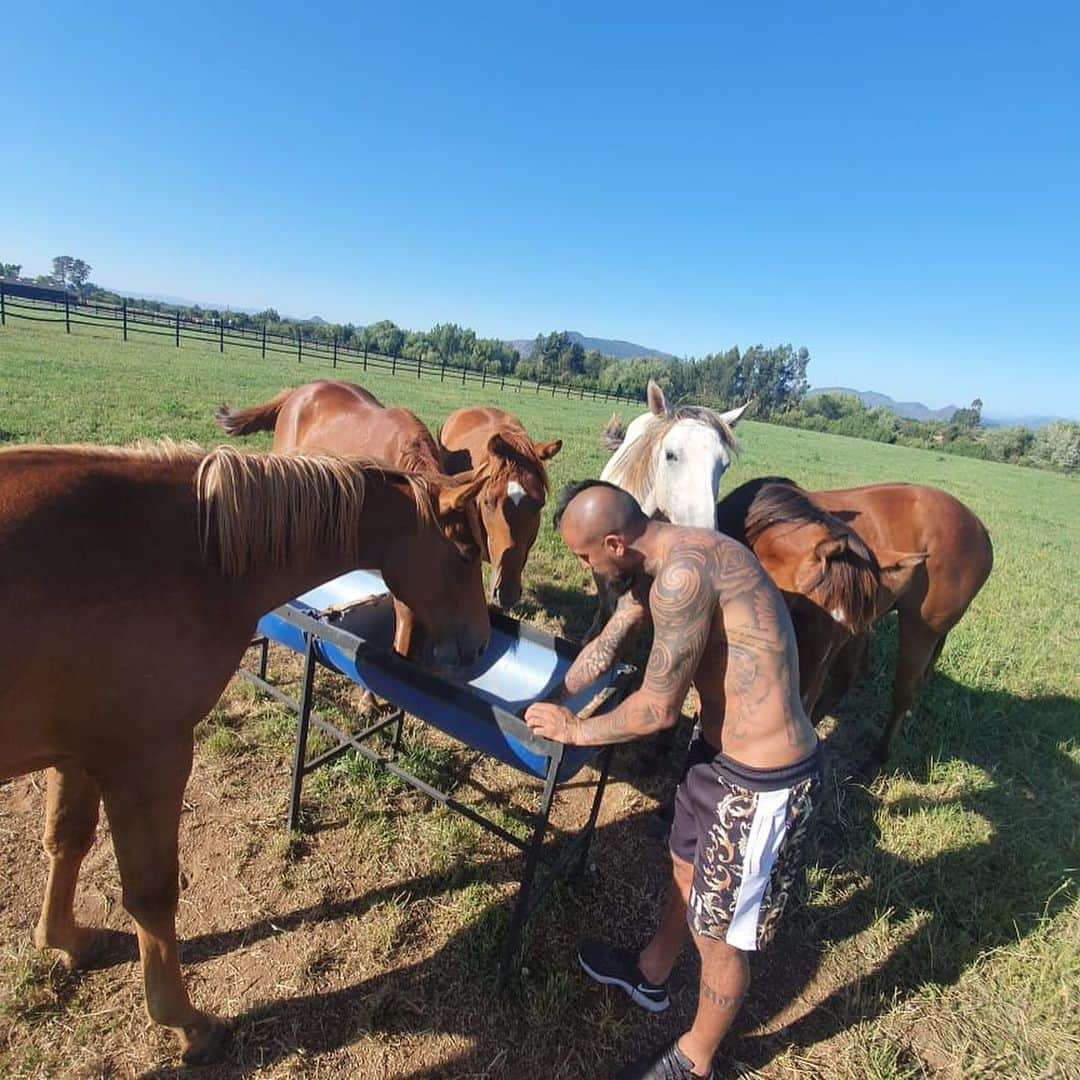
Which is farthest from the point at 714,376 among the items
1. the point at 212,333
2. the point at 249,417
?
the point at 249,417

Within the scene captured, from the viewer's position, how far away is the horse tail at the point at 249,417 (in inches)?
226

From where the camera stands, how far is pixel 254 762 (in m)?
3.26

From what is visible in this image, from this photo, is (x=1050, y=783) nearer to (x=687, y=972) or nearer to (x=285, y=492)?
(x=687, y=972)

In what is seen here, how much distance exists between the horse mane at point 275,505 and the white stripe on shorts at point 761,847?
5.05 ft

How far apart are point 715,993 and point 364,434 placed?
3.89m

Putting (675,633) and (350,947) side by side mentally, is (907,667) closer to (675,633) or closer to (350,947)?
(675,633)

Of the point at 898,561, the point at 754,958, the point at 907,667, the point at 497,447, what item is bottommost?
the point at 754,958

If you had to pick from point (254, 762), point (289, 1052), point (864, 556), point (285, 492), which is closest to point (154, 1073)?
point (289, 1052)

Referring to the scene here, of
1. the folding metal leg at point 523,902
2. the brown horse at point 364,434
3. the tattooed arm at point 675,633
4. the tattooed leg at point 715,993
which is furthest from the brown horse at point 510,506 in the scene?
the tattooed leg at point 715,993

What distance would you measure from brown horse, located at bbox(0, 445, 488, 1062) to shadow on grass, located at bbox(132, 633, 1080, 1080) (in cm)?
56

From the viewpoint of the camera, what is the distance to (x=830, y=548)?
255 cm

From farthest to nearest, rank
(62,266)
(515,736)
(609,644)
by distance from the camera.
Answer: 1. (62,266)
2. (609,644)
3. (515,736)

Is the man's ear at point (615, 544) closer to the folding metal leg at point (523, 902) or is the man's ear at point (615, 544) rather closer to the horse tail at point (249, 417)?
the folding metal leg at point (523, 902)

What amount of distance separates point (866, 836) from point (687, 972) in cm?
155
